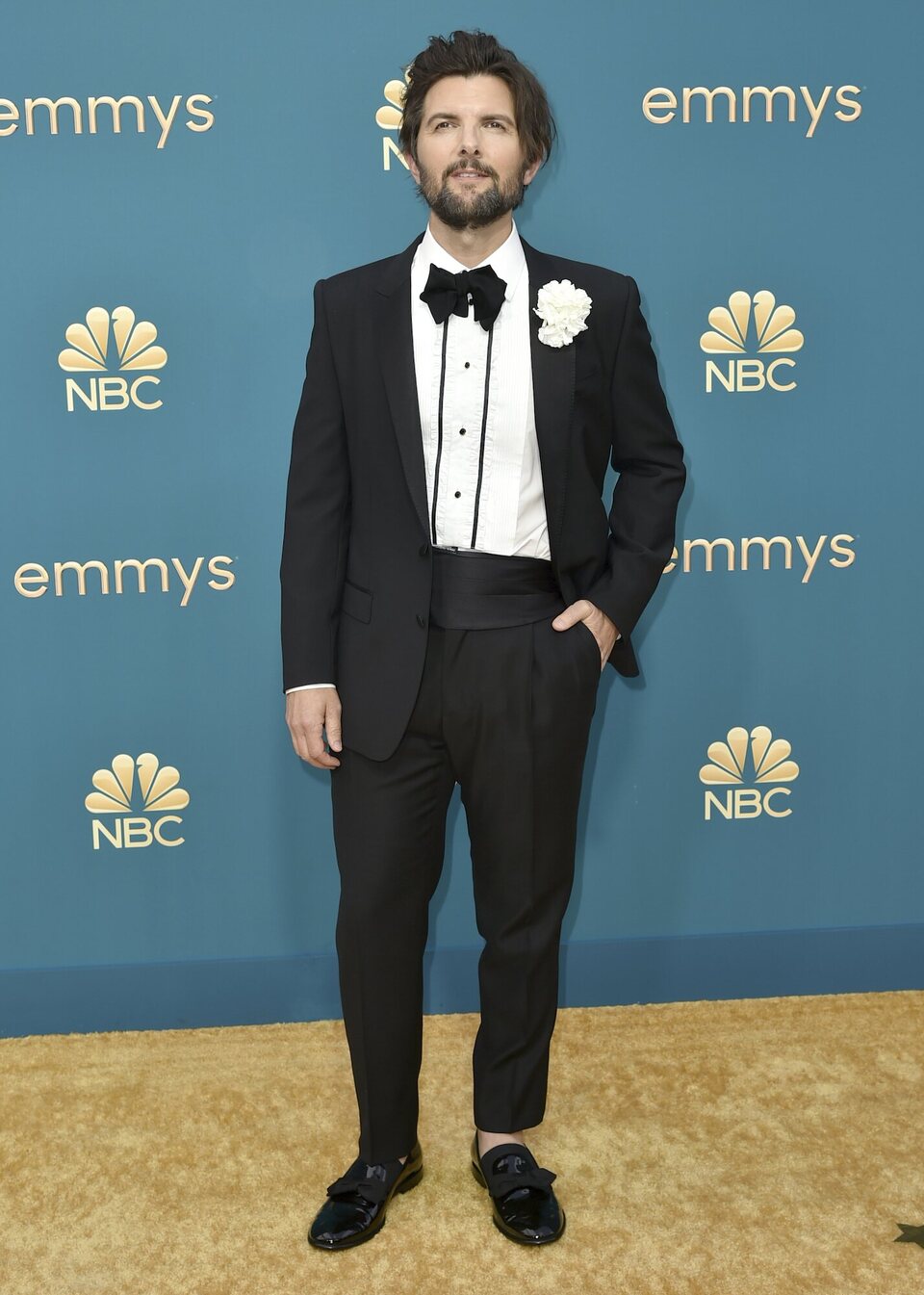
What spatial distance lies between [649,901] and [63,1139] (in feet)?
4.11

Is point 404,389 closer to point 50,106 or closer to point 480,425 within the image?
point 480,425

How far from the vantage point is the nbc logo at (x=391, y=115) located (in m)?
2.29

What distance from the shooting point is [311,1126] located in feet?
7.23

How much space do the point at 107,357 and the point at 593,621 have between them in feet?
3.66

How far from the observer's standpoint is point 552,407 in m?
1.81

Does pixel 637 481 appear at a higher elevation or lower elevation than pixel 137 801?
higher

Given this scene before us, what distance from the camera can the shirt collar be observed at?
1844mm

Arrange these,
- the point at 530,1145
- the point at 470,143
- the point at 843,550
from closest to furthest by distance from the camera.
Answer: the point at 470,143
the point at 530,1145
the point at 843,550

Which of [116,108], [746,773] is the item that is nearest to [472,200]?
[116,108]

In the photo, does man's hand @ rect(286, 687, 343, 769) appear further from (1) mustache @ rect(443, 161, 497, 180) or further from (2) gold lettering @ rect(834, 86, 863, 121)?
(2) gold lettering @ rect(834, 86, 863, 121)

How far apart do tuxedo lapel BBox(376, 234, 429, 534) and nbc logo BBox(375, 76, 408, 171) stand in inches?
24.2

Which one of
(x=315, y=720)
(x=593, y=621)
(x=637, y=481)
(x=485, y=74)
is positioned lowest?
(x=315, y=720)

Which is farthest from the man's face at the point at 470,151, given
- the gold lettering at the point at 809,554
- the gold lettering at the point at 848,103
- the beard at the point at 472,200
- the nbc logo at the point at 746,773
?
the nbc logo at the point at 746,773

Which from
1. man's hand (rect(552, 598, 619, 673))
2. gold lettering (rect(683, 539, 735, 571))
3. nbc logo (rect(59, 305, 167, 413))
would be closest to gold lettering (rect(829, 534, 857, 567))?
gold lettering (rect(683, 539, 735, 571))
